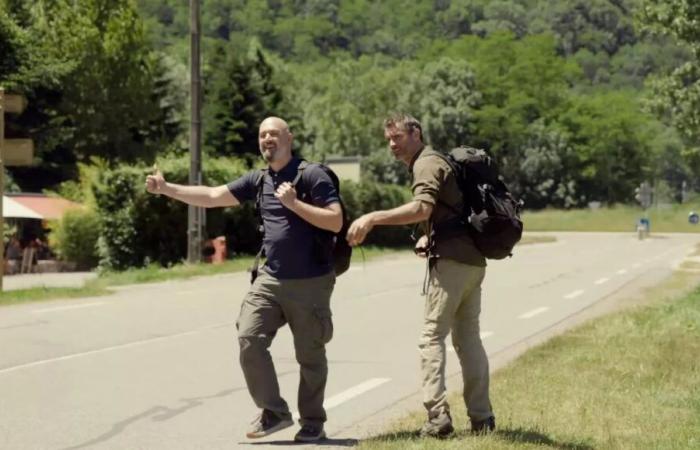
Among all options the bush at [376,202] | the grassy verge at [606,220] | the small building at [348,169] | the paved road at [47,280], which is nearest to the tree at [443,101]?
the grassy verge at [606,220]

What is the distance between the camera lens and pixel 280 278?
692 cm

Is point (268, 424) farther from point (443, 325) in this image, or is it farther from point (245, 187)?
point (245, 187)

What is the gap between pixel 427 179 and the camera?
664cm

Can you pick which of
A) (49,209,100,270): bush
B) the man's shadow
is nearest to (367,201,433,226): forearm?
the man's shadow

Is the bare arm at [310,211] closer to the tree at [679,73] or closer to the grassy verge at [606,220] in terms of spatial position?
the tree at [679,73]

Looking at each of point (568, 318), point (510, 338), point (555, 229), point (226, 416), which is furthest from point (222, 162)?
point (555, 229)

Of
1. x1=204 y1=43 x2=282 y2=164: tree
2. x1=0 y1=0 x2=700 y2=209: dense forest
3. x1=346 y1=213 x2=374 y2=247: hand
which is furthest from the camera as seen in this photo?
x1=204 y1=43 x2=282 y2=164: tree

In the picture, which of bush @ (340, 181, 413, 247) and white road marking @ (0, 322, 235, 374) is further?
bush @ (340, 181, 413, 247)

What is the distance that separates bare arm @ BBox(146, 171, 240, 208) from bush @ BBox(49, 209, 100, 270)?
28.6m

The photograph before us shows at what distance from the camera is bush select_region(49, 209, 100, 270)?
35.8m

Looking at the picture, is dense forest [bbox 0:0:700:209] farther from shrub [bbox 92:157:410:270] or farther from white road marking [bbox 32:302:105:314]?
white road marking [bbox 32:302:105:314]

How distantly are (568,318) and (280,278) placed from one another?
33.6ft

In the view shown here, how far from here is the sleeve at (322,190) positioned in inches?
271

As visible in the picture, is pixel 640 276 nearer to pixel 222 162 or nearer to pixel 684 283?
pixel 684 283
